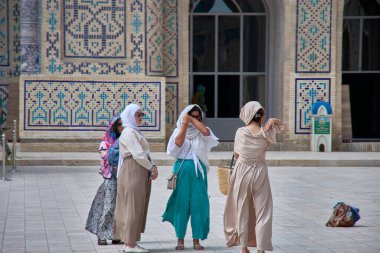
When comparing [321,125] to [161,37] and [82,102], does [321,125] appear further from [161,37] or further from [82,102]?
[82,102]

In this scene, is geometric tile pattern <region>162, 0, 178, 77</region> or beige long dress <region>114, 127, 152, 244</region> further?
geometric tile pattern <region>162, 0, 178, 77</region>

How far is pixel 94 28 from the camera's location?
2072 centimetres

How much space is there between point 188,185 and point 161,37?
12.5m

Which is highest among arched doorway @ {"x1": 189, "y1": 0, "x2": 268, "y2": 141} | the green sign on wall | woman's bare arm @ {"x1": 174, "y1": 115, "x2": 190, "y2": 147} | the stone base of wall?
arched doorway @ {"x1": 189, "y1": 0, "x2": 268, "y2": 141}

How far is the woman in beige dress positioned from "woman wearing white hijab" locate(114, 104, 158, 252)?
91 centimetres

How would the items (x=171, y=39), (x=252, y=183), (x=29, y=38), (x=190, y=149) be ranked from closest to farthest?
(x=252, y=183)
(x=190, y=149)
(x=29, y=38)
(x=171, y=39)

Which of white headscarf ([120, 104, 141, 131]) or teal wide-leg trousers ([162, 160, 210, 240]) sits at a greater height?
white headscarf ([120, 104, 141, 131])

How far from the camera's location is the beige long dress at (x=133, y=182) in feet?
28.8

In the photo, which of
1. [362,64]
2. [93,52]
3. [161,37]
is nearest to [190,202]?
[93,52]

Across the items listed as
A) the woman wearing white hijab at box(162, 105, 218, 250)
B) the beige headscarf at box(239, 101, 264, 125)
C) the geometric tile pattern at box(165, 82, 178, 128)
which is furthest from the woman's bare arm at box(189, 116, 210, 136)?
the geometric tile pattern at box(165, 82, 178, 128)

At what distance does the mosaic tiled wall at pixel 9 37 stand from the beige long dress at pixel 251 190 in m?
15.5

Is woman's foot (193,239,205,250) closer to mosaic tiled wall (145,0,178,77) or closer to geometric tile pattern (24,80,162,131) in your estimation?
geometric tile pattern (24,80,162,131)

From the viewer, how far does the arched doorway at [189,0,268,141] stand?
23.5 m

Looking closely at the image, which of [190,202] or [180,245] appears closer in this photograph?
[180,245]
